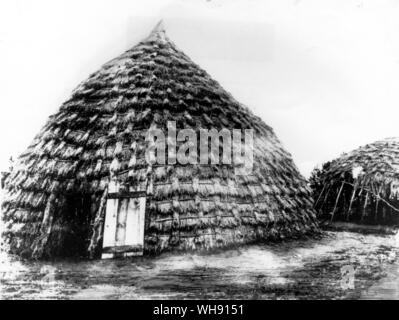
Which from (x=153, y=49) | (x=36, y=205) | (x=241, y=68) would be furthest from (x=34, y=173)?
(x=241, y=68)

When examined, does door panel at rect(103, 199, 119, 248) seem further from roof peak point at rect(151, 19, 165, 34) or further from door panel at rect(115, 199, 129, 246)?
roof peak point at rect(151, 19, 165, 34)

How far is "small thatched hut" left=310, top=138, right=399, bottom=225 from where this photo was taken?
5910mm

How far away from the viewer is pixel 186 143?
5.04 meters

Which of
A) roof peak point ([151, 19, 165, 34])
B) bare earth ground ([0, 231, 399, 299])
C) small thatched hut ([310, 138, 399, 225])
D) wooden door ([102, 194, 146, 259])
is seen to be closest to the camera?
bare earth ground ([0, 231, 399, 299])

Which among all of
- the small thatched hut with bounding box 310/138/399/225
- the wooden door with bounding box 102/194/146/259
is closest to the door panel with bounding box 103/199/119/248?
the wooden door with bounding box 102/194/146/259

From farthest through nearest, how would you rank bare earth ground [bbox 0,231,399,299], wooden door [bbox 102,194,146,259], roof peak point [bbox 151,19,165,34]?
roof peak point [bbox 151,19,165,34], wooden door [bbox 102,194,146,259], bare earth ground [bbox 0,231,399,299]

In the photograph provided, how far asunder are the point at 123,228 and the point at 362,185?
3915mm

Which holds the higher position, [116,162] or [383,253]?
[116,162]

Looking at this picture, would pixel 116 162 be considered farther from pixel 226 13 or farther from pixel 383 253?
pixel 383 253

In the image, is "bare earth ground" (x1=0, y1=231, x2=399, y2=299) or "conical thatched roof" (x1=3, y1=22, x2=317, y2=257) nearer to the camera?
"bare earth ground" (x1=0, y1=231, x2=399, y2=299)

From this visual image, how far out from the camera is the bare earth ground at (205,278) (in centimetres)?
450

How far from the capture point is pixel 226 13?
203 inches

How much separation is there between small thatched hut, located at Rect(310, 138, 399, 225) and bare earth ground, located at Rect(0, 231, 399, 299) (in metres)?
1.15

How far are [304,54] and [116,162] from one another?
2.80 metres
